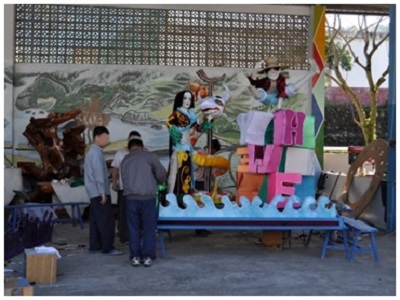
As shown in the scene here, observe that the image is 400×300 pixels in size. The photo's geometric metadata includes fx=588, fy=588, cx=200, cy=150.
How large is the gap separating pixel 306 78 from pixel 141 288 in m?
7.14

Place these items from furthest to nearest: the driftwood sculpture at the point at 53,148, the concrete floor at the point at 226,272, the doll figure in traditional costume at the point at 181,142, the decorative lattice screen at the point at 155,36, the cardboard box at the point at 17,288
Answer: the decorative lattice screen at the point at 155,36
the driftwood sculpture at the point at 53,148
the doll figure in traditional costume at the point at 181,142
the concrete floor at the point at 226,272
the cardboard box at the point at 17,288

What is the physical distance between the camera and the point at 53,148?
988 centimetres

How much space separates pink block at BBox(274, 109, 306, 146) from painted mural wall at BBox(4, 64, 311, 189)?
13.3ft

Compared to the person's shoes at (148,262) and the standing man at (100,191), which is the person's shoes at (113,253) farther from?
the person's shoes at (148,262)

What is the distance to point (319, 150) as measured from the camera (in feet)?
38.0

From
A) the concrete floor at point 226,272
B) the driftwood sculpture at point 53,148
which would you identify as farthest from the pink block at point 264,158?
the driftwood sculpture at point 53,148

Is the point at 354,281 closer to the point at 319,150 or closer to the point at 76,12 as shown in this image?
the point at 319,150

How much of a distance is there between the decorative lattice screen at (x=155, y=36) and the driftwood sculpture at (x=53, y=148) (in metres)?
1.32

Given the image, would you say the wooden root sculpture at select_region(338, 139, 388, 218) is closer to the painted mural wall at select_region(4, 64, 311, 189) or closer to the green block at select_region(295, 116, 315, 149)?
the painted mural wall at select_region(4, 64, 311, 189)

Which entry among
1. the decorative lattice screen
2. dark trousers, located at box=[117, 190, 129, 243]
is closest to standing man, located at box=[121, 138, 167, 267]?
dark trousers, located at box=[117, 190, 129, 243]

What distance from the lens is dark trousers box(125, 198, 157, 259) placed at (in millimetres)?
5941

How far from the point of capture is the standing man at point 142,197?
19.3 ft

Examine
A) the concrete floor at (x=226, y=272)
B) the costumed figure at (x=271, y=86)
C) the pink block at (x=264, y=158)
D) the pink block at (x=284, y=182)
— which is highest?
the costumed figure at (x=271, y=86)

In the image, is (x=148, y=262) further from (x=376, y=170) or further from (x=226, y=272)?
(x=376, y=170)
